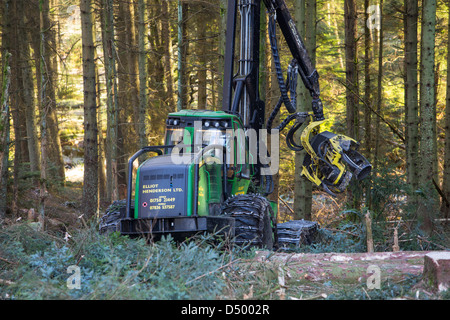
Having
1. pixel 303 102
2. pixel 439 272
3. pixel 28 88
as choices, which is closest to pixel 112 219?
pixel 439 272

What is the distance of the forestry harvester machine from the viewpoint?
737cm

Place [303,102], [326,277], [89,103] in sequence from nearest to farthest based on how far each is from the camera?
[326,277] < [89,103] < [303,102]

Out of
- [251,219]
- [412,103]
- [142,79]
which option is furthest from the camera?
[142,79]

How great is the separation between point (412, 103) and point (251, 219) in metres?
7.04

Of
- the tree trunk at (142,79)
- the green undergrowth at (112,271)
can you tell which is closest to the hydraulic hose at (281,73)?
the green undergrowth at (112,271)

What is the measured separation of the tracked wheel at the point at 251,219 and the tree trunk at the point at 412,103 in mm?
5456

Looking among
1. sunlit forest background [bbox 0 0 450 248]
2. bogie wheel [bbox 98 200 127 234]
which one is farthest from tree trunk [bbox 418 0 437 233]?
bogie wheel [bbox 98 200 127 234]

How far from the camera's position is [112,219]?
8.34 m

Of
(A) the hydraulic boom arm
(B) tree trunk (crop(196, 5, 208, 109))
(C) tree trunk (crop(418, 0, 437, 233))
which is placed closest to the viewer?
(A) the hydraulic boom arm

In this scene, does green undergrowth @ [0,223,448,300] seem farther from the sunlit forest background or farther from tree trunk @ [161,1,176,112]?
tree trunk @ [161,1,176,112]

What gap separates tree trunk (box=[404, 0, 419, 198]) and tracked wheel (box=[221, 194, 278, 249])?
17.9ft

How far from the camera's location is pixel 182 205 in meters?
A: 7.34

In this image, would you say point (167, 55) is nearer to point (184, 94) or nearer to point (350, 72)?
point (184, 94)
